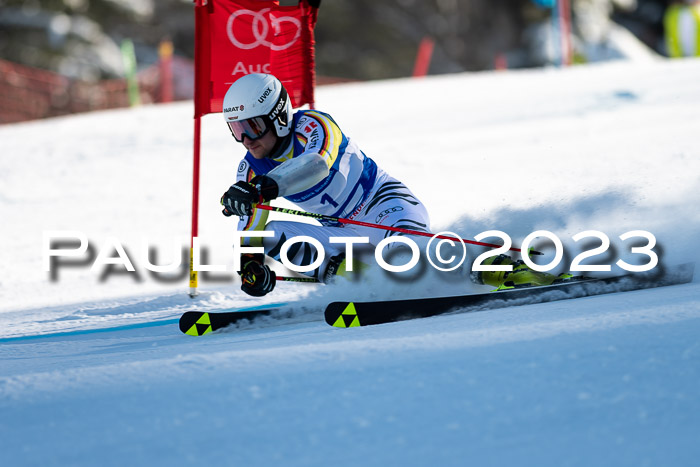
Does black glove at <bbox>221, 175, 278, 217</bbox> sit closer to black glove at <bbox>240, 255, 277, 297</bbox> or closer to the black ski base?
black glove at <bbox>240, 255, 277, 297</bbox>

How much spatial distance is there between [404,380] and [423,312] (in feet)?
3.83

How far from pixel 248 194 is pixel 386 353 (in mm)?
1433

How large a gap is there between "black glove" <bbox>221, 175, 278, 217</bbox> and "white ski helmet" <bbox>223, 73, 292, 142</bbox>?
0.30 meters

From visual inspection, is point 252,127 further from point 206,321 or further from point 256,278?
point 206,321

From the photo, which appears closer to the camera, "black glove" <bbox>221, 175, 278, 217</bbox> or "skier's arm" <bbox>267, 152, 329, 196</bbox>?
"black glove" <bbox>221, 175, 278, 217</bbox>

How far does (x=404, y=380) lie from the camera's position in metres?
2.09

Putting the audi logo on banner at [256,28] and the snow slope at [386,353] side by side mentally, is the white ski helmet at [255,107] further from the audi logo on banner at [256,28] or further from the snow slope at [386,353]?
the audi logo on banner at [256,28]

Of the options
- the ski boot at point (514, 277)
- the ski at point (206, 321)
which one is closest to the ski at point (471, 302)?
the ski boot at point (514, 277)

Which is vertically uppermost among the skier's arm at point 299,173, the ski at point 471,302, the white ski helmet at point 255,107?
the white ski helmet at point 255,107

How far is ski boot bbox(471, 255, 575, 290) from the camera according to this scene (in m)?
3.68

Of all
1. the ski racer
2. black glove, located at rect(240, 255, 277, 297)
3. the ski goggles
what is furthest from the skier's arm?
black glove, located at rect(240, 255, 277, 297)

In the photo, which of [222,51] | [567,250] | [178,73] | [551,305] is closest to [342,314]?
[551,305]

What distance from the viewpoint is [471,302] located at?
128 inches

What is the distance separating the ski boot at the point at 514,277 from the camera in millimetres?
3682
